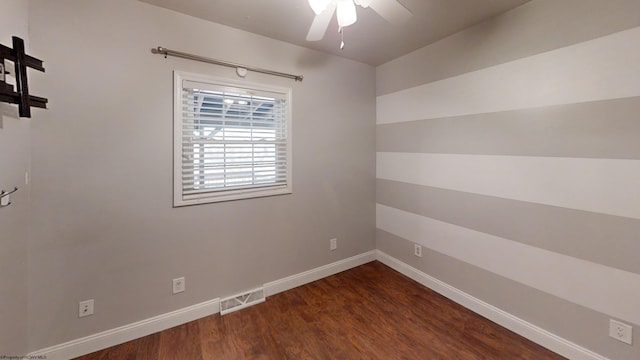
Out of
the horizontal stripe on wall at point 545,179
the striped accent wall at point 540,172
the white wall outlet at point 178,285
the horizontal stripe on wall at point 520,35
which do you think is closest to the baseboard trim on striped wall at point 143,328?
Answer: the white wall outlet at point 178,285

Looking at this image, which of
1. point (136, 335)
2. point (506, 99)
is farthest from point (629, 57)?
point (136, 335)

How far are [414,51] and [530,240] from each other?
2153mm

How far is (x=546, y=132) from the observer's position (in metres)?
1.84

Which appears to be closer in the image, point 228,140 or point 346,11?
point 346,11

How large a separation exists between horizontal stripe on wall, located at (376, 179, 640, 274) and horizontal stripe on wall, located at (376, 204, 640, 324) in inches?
2.1

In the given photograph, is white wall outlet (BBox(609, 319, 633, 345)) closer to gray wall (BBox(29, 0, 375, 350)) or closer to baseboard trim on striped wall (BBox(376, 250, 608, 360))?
baseboard trim on striped wall (BBox(376, 250, 608, 360))

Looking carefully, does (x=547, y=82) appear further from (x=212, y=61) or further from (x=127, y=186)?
Answer: (x=127, y=186)

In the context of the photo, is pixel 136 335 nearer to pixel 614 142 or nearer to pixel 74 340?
pixel 74 340

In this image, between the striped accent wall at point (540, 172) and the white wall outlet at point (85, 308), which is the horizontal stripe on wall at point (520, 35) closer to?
the striped accent wall at point (540, 172)

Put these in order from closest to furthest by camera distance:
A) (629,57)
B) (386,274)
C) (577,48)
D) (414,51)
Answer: (629,57), (577,48), (414,51), (386,274)

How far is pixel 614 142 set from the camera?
157 cm

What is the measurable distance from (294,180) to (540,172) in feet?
6.83

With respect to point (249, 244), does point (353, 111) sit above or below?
above

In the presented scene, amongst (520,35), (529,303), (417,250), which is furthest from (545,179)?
(417,250)
